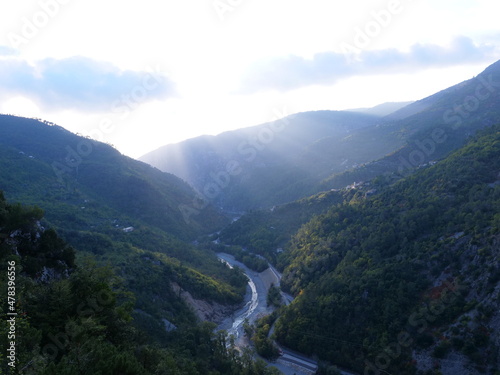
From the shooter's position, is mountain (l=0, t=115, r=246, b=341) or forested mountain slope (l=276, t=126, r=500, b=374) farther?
mountain (l=0, t=115, r=246, b=341)

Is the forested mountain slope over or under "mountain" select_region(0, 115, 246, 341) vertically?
under

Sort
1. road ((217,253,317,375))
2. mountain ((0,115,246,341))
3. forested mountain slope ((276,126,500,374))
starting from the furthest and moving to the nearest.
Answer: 1. mountain ((0,115,246,341))
2. road ((217,253,317,375))
3. forested mountain slope ((276,126,500,374))

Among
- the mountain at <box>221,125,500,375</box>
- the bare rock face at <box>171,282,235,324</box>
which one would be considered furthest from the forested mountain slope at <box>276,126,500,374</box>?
the bare rock face at <box>171,282,235,324</box>

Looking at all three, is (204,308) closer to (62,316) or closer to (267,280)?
(267,280)

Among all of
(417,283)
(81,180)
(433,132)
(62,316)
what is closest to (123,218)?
(81,180)

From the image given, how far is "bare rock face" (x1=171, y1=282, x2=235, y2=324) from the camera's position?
64.2 metres

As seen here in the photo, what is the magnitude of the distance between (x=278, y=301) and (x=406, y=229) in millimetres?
27899

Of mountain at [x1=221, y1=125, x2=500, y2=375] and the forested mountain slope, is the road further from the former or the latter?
the forested mountain slope

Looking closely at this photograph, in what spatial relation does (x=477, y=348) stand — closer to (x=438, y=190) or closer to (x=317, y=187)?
(x=438, y=190)

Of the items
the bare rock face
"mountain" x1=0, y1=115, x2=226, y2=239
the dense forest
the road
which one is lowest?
the road

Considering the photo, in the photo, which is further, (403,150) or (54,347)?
(403,150)

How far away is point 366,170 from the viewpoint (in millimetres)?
126688

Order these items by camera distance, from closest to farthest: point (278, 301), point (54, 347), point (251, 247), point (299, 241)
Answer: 1. point (54, 347)
2. point (278, 301)
3. point (299, 241)
4. point (251, 247)

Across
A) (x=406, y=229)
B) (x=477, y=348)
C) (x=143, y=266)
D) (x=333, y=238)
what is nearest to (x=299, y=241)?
(x=333, y=238)
